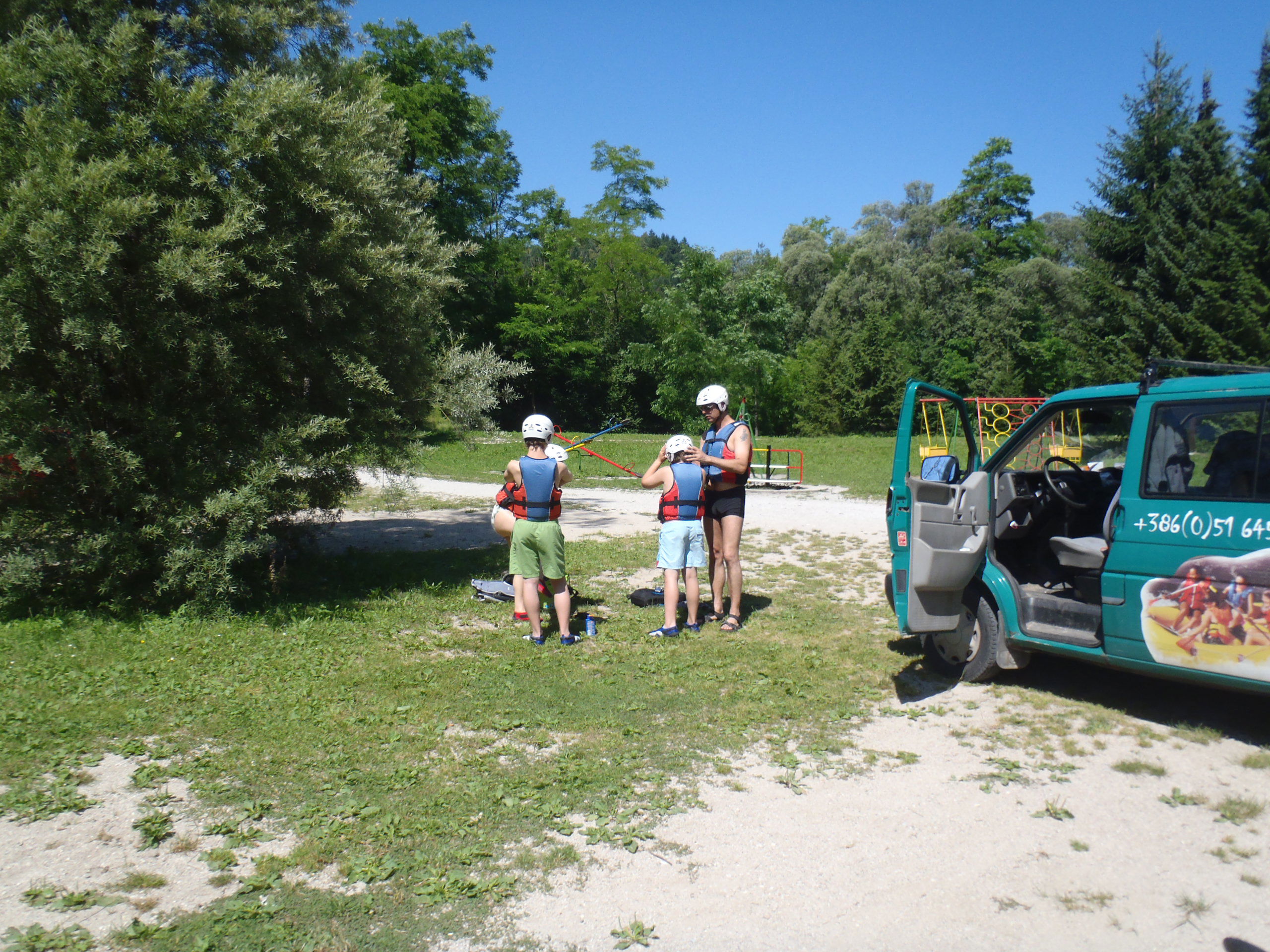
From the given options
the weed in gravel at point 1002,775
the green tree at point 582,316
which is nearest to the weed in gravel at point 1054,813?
the weed in gravel at point 1002,775

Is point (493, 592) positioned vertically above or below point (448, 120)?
below

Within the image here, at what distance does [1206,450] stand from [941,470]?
1.67 meters

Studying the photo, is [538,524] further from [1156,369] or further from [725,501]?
[1156,369]

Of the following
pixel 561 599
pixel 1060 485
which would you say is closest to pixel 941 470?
pixel 1060 485

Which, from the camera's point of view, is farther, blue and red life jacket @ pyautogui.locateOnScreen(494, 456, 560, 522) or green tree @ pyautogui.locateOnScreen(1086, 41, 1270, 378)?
green tree @ pyautogui.locateOnScreen(1086, 41, 1270, 378)

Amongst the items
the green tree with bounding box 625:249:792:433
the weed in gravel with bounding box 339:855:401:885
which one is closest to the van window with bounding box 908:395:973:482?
the weed in gravel with bounding box 339:855:401:885

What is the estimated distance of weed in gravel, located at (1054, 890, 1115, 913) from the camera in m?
3.62

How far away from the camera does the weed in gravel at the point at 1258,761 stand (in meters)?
4.84

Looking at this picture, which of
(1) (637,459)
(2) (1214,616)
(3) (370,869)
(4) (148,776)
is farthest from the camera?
(1) (637,459)

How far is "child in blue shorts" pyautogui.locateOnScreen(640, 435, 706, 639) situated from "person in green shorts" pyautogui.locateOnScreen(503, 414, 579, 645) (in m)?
0.84

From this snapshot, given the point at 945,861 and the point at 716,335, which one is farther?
the point at 716,335

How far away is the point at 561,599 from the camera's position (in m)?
7.43

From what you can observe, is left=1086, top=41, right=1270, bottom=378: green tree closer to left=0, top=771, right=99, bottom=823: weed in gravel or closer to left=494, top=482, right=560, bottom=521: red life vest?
left=494, top=482, right=560, bottom=521: red life vest

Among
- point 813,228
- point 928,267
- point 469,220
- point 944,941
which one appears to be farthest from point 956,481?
point 813,228
